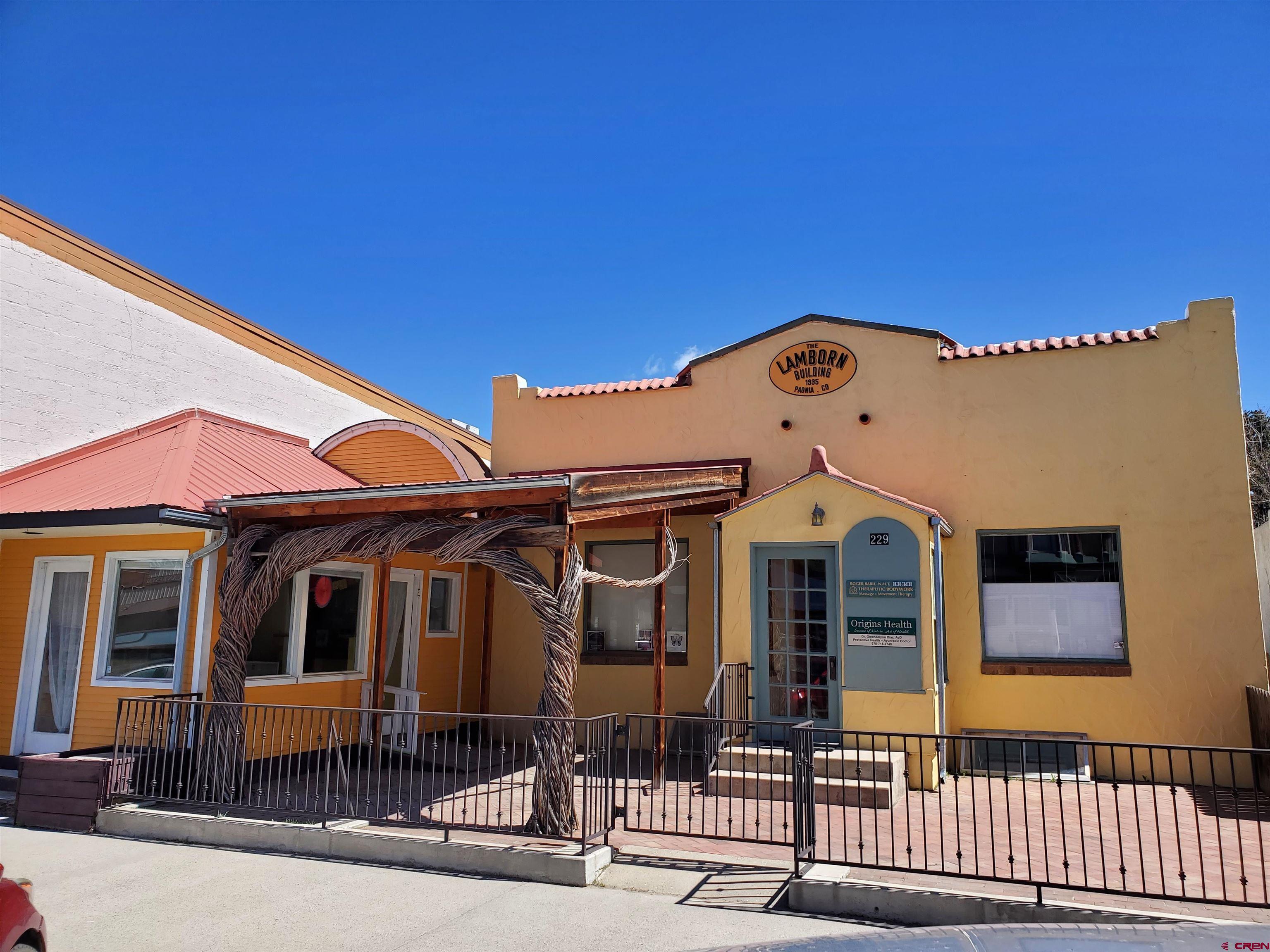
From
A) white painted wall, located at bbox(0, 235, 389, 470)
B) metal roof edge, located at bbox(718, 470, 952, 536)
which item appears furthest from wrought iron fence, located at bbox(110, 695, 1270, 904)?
white painted wall, located at bbox(0, 235, 389, 470)

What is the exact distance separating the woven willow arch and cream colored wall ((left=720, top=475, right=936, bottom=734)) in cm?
108

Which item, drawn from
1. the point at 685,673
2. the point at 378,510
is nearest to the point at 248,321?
the point at 378,510

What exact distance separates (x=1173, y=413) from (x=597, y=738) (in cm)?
812

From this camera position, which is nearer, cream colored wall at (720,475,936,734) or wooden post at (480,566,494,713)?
cream colored wall at (720,475,936,734)

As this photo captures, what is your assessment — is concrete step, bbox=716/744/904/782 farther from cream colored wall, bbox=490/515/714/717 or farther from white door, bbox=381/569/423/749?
white door, bbox=381/569/423/749

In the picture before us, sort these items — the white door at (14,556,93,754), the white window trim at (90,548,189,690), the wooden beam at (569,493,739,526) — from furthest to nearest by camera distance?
the white door at (14,556,93,754), the white window trim at (90,548,189,690), the wooden beam at (569,493,739,526)

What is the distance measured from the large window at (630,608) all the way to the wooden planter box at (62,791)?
630 centimetres

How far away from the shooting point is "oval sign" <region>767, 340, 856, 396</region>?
1191 cm

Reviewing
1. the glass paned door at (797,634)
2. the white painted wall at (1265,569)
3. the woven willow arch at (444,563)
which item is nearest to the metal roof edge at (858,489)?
the glass paned door at (797,634)

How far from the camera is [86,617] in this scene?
32.0ft

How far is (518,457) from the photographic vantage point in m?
13.5

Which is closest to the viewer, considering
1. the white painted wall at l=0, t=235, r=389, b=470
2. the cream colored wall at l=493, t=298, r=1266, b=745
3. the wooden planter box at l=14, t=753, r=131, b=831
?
the wooden planter box at l=14, t=753, r=131, b=831

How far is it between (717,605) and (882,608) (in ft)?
8.27

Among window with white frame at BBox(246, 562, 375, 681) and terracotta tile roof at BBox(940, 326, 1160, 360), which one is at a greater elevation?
terracotta tile roof at BBox(940, 326, 1160, 360)
